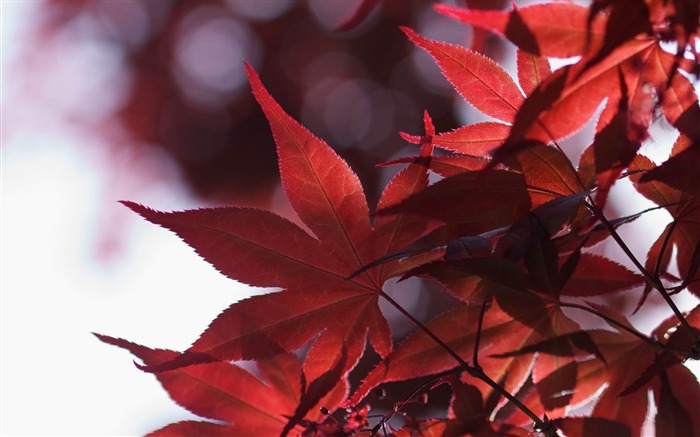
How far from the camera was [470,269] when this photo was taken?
1.33 ft

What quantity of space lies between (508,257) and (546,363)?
15cm

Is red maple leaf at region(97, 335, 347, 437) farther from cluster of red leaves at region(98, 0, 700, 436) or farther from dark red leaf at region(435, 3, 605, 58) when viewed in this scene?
dark red leaf at region(435, 3, 605, 58)

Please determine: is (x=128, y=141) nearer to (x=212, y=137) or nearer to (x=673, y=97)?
(x=212, y=137)

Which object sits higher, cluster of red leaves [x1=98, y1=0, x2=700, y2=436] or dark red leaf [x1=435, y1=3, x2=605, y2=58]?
dark red leaf [x1=435, y1=3, x2=605, y2=58]

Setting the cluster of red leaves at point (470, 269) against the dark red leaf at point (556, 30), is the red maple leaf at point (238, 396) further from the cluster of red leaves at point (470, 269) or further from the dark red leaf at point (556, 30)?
the dark red leaf at point (556, 30)

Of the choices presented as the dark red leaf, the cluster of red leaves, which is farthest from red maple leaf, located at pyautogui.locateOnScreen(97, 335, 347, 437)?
the dark red leaf

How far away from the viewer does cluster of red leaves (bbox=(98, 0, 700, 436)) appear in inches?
15.6

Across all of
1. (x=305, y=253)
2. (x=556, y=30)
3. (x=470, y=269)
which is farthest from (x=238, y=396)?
(x=556, y=30)

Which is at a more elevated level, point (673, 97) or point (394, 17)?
point (394, 17)

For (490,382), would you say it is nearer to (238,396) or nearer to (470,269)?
(470,269)

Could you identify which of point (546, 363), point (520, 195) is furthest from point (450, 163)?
point (546, 363)

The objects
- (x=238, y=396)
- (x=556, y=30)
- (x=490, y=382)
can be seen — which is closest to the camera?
(x=556, y=30)

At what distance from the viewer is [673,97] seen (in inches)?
14.6

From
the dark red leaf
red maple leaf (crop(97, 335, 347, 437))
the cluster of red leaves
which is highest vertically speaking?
the dark red leaf
